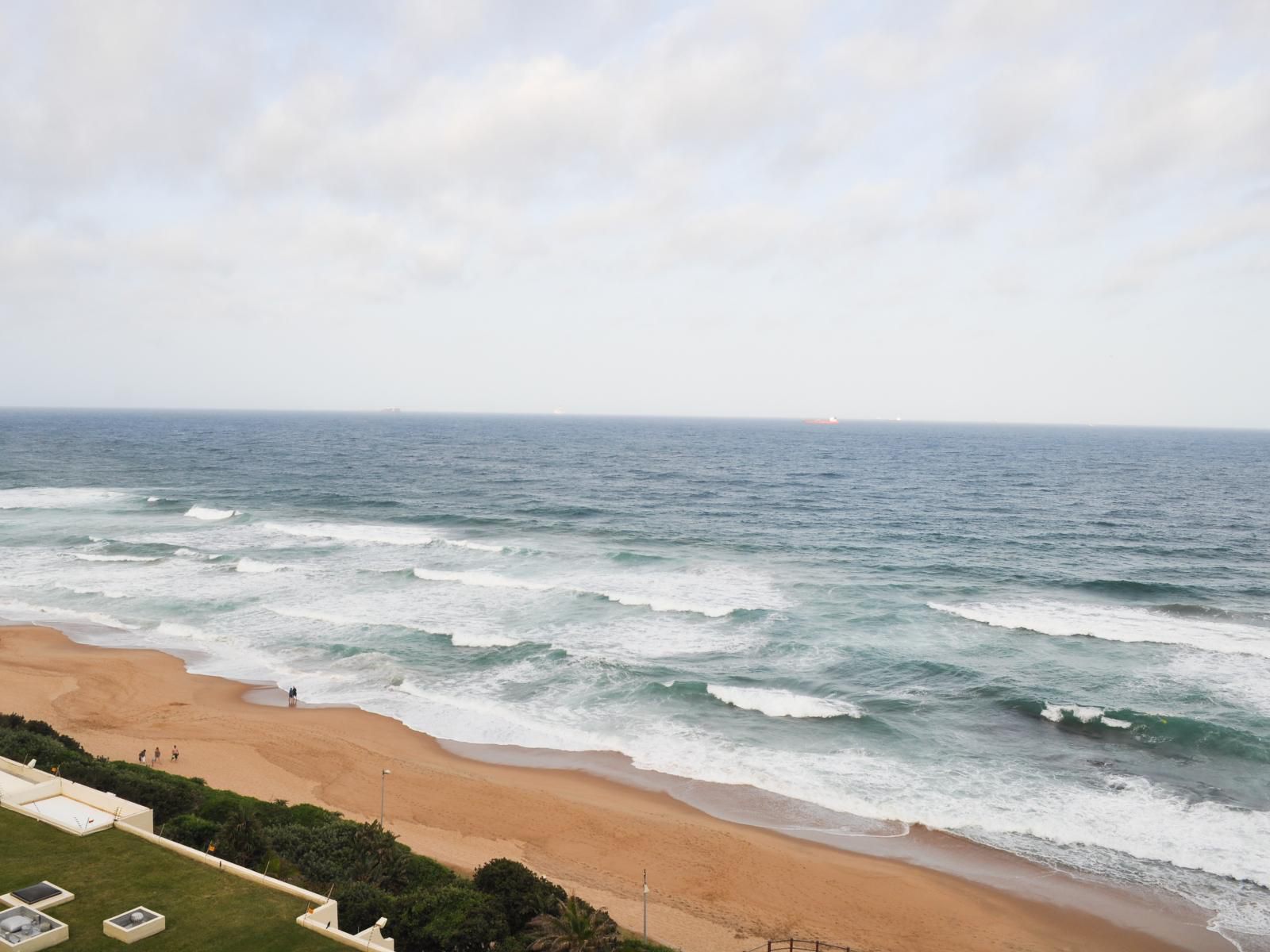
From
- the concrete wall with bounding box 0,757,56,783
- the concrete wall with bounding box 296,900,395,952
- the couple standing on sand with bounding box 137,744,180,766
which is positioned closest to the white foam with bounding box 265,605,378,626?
the couple standing on sand with bounding box 137,744,180,766

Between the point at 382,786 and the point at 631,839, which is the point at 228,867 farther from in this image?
the point at 631,839

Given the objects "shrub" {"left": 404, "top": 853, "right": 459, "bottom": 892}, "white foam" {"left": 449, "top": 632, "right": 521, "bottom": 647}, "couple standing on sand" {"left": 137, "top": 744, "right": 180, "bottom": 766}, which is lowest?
"couple standing on sand" {"left": 137, "top": 744, "right": 180, "bottom": 766}

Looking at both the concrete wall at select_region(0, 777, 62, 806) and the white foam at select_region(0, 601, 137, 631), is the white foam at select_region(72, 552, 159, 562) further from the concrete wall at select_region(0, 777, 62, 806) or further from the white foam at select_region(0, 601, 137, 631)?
the concrete wall at select_region(0, 777, 62, 806)

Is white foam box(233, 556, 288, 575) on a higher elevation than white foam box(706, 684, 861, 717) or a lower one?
higher

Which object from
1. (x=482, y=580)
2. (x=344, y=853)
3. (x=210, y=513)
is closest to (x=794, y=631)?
(x=482, y=580)

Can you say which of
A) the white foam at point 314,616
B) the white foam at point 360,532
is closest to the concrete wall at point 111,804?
the white foam at point 314,616

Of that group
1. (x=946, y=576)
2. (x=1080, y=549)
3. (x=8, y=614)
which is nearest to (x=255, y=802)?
(x=8, y=614)
